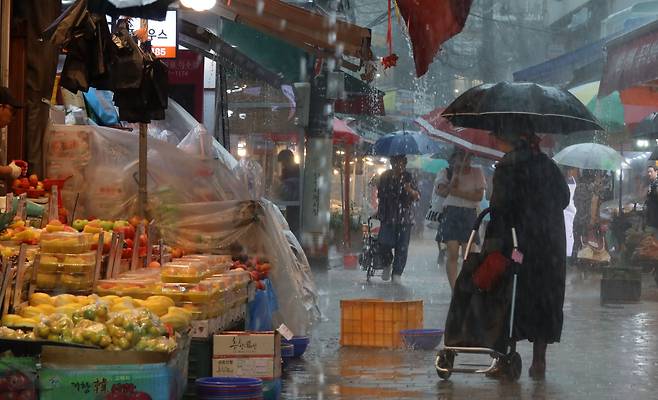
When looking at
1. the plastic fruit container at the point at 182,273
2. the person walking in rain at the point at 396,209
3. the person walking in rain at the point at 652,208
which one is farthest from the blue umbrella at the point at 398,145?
the plastic fruit container at the point at 182,273

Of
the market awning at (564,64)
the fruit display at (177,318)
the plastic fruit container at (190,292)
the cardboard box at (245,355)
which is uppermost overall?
the market awning at (564,64)

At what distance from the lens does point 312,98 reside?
78.8ft

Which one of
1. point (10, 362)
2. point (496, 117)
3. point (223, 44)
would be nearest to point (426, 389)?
point (496, 117)

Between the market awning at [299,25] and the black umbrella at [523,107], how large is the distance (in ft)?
13.1

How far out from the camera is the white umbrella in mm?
25719

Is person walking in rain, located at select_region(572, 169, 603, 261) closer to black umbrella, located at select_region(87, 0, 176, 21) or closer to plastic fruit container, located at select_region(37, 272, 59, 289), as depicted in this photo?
black umbrella, located at select_region(87, 0, 176, 21)

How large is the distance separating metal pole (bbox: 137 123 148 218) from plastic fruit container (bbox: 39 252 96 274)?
2643 mm

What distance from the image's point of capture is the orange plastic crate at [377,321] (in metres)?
11.8

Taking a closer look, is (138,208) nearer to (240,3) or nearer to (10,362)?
(240,3)

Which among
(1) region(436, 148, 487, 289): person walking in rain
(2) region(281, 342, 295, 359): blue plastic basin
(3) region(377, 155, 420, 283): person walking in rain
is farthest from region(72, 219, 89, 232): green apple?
(3) region(377, 155, 420, 283): person walking in rain

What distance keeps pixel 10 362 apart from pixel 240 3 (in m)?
9.00

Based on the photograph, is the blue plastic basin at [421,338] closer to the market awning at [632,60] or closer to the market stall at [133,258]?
the market stall at [133,258]

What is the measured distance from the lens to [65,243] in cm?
834

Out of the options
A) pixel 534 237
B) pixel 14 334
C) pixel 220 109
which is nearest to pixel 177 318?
pixel 14 334
